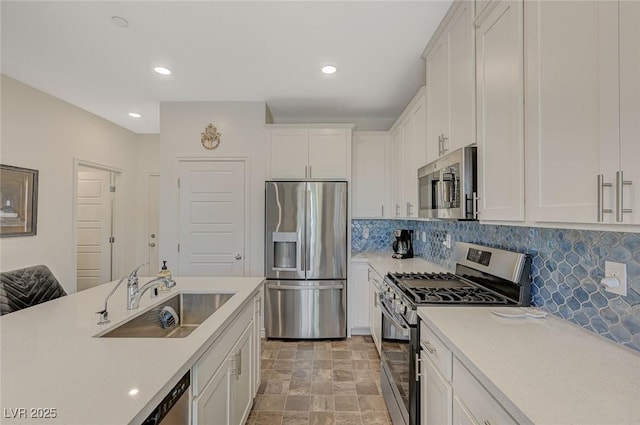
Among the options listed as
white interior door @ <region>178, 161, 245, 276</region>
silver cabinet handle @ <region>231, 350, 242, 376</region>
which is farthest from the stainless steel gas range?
white interior door @ <region>178, 161, 245, 276</region>

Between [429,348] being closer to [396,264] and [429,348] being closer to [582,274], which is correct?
[582,274]

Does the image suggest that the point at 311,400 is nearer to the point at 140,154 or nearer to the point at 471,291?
the point at 471,291

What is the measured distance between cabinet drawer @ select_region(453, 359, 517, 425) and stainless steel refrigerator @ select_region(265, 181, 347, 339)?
2.24m

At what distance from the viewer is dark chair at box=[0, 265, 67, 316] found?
2244 millimetres

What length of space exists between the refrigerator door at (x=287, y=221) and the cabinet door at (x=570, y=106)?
2.41m

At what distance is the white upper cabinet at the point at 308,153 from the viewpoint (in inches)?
138

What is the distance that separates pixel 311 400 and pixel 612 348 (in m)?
1.93

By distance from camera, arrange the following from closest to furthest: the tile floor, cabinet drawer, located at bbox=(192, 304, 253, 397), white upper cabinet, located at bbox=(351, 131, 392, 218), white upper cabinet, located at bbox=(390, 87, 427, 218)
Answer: cabinet drawer, located at bbox=(192, 304, 253, 397) < the tile floor < white upper cabinet, located at bbox=(390, 87, 427, 218) < white upper cabinet, located at bbox=(351, 131, 392, 218)

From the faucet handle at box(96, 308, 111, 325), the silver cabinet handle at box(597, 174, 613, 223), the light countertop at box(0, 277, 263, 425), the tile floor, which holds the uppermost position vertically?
the silver cabinet handle at box(597, 174, 613, 223)

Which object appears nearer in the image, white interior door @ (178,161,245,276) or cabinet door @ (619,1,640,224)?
cabinet door @ (619,1,640,224)

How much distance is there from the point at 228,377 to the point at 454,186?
1603mm

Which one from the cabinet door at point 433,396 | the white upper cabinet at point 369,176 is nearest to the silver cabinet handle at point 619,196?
the cabinet door at point 433,396

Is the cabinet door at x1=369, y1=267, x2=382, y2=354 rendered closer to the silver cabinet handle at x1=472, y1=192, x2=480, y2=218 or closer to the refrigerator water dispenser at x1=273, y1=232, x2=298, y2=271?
the refrigerator water dispenser at x1=273, y1=232, x2=298, y2=271

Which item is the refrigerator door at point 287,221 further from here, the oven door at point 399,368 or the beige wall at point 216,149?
the oven door at point 399,368
